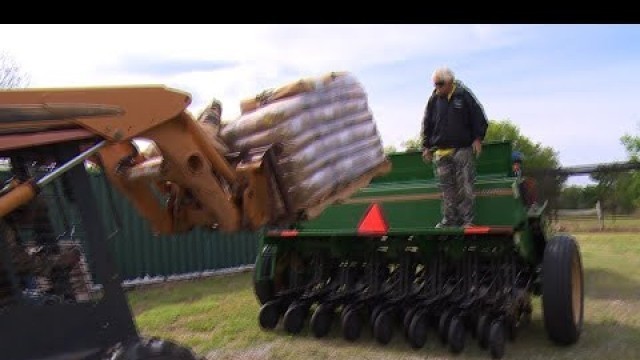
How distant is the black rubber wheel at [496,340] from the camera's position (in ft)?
18.9

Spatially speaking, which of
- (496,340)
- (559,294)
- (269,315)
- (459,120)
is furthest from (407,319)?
(459,120)

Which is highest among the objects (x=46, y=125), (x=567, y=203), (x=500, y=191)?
(x=46, y=125)

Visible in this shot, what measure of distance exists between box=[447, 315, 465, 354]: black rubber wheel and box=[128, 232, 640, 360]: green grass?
2.7 inches

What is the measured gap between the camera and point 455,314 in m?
6.09

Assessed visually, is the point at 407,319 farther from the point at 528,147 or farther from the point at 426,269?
the point at 528,147

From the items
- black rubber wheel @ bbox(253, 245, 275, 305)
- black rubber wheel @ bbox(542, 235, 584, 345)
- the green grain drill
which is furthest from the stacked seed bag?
black rubber wheel @ bbox(253, 245, 275, 305)

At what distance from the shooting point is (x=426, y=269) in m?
6.74

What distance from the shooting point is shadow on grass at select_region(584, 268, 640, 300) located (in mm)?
8677

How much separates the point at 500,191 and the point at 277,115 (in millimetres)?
3517

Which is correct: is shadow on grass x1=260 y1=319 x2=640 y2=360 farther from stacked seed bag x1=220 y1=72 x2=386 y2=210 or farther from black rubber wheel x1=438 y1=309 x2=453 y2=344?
stacked seed bag x1=220 y1=72 x2=386 y2=210

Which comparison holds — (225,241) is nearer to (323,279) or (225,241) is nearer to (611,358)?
(323,279)

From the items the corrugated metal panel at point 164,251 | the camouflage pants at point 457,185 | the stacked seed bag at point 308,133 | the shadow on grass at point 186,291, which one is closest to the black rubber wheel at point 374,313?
the camouflage pants at point 457,185

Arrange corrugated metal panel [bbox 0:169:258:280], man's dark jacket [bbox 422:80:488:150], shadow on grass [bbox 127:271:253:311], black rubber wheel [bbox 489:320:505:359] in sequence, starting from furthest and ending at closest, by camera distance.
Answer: corrugated metal panel [bbox 0:169:258:280] < shadow on grass [bbox 127:271:253:311] < man's dark jacket [bbox 422:80:488:150] < black rubber wheel [bbox 489:320:505:359]

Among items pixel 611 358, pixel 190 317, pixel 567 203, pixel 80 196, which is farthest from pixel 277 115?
pixel 567 203
